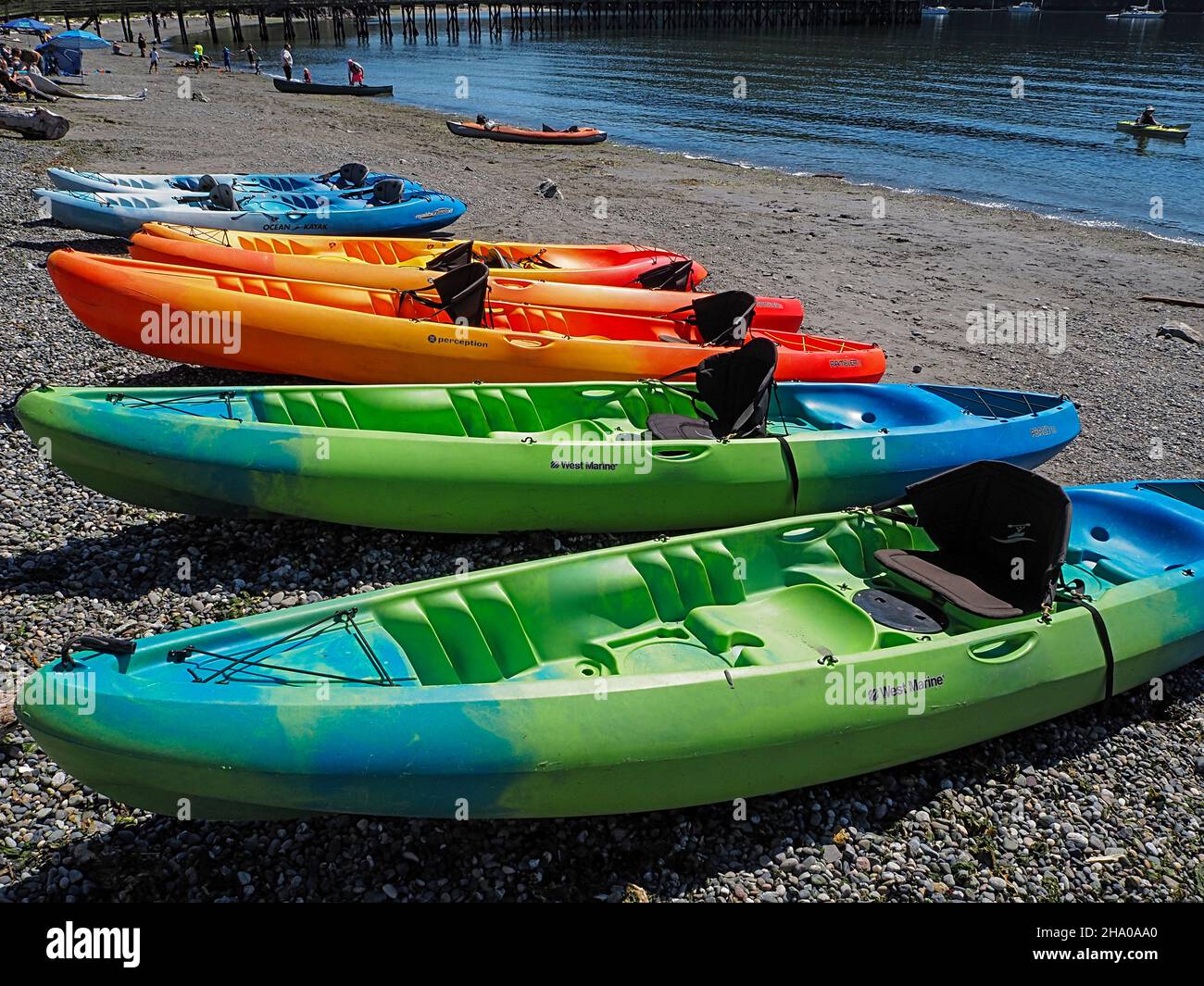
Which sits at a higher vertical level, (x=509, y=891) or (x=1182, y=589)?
(x=1182, y=589)

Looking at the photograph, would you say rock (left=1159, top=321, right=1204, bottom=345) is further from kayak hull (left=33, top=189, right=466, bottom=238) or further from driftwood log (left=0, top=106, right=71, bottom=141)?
driftwood log (left=0, top=106, right=71, bottom=141)

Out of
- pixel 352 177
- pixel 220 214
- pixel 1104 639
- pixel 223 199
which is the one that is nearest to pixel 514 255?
pixel 220 214

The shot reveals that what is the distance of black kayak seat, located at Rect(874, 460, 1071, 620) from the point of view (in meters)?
5.41

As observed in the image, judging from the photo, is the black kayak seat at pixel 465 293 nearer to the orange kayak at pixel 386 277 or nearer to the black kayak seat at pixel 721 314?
the orange kayak at pixel 386 277

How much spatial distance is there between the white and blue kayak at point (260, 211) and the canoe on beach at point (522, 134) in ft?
46.1

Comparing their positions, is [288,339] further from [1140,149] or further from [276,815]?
[1140,149]

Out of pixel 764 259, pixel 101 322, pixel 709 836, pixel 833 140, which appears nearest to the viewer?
pixel 709 836

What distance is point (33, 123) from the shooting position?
20.6 m

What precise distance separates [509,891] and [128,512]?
4.73 m

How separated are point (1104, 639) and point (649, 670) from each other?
281 centimetres

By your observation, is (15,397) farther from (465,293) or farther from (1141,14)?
(1141,14)

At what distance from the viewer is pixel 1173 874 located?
4.91 meters

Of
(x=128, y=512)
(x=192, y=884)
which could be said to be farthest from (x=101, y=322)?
(x=192, y=884)

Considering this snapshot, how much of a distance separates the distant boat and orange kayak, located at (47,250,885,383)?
93.1 meters
